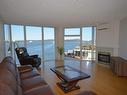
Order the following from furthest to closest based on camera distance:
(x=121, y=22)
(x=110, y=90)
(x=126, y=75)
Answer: (x=121, y=22)
(x=126, y=75)
(x=110, y=90)

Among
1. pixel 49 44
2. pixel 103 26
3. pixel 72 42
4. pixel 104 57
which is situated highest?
pixel 103 26

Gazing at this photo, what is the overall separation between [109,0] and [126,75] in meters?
2.66

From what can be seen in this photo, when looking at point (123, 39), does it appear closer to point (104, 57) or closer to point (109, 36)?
point (109, 36)

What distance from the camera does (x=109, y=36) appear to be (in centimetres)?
543

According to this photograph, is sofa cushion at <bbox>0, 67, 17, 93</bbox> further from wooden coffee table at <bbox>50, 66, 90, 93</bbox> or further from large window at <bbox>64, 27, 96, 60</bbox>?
large window at <bbox>64, 27, 96, 60</bbox>

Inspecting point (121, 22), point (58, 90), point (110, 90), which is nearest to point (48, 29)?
point (121, 22)

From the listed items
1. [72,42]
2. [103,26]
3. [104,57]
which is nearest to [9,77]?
[104,57]

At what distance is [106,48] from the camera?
552 centimetres

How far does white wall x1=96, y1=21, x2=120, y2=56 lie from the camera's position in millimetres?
5168

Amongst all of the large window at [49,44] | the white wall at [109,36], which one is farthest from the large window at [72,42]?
the white wall at [109,36]

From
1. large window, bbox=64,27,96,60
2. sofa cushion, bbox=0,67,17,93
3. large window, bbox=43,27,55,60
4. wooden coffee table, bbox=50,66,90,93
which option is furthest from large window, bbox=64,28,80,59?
sofa cushion, bbox=0,67,17,93

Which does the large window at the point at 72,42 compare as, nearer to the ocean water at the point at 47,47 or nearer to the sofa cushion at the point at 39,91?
the ocean water at the point at 47,47

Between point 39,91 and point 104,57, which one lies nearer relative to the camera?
point 39,91

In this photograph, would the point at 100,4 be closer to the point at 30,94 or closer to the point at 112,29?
the point at 112,29
